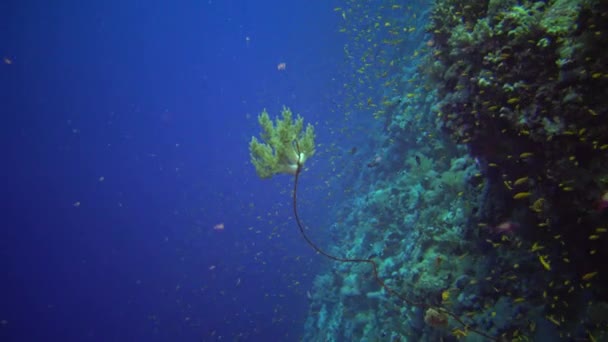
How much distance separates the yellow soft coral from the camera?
4.45 metres

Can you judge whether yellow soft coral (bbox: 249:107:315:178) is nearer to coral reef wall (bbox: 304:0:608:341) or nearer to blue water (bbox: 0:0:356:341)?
coral reef wall (bbox: 304:0:608:341)

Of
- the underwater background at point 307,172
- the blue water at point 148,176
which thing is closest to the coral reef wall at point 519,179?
the underwater background at point 307,172

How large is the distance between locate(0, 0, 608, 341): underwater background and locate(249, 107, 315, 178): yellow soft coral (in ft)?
0.13

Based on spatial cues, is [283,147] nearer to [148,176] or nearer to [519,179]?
[519,179]

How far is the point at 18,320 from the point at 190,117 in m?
53.7

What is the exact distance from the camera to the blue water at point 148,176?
108 ft

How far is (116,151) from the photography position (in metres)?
75.2

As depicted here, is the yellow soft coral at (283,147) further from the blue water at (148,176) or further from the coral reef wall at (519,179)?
the blue water at (148,176)

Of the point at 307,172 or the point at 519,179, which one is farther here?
the point at 307,172

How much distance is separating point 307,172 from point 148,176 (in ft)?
182

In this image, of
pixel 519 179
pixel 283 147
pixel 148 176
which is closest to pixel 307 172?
pixel 283 147

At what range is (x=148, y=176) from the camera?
253 feet

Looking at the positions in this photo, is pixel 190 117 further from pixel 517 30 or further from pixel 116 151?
pixel 517 30

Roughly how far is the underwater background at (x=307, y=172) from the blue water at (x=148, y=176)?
0.38 meters
